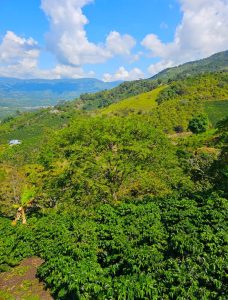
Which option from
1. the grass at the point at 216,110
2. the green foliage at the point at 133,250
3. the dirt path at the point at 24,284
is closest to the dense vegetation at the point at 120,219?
the green foliage at the point at 133,250

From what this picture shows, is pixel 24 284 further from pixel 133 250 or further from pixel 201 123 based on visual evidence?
pixel 201 123

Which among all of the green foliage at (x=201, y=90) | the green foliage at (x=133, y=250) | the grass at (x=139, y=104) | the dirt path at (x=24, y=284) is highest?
the green foliage at (x=133, y=250)

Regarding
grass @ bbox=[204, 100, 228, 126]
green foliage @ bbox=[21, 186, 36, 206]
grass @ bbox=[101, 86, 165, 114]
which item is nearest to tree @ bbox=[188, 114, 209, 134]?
grass @ bbox=[204, 100, 228, 126]

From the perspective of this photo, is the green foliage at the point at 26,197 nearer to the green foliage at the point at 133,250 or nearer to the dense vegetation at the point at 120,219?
the dense vegetation at the point at 120,219

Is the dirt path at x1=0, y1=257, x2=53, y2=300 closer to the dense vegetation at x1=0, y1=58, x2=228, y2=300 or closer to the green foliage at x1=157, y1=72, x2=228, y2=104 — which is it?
the dense vegetation at x1=0, y1=58, x2=228, y2=300

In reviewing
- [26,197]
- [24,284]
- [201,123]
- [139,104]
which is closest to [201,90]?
[139,104]

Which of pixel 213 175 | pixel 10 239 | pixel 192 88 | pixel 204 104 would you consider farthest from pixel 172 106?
pixel 10 239

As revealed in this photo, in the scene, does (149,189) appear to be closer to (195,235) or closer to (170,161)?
(170,161)
